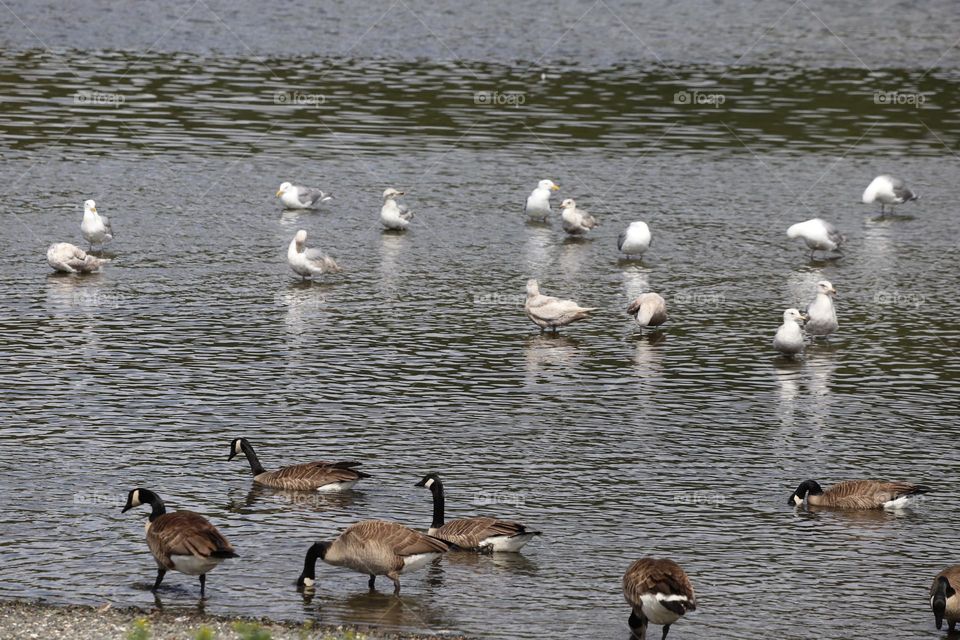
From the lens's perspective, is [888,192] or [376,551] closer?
[376,551]

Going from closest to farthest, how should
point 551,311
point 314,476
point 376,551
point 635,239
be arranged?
point 376,551, point 314,476, point 551,311, point 635,239

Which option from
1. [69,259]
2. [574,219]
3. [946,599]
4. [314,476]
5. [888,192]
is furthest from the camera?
[888,192]

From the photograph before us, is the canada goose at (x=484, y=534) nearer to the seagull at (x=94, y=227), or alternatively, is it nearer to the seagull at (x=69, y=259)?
the seagull at (x=69, y=259)

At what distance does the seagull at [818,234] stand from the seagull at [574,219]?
4.78 m

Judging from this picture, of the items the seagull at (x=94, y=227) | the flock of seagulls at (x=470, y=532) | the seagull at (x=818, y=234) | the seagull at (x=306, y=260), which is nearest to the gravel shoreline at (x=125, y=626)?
the flock of seagulls at (x=470, y=532)

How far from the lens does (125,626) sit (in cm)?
1587

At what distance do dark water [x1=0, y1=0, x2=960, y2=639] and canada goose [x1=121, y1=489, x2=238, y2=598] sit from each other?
0.45 meters

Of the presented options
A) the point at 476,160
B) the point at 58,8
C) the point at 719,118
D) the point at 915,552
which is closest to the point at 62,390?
the point at 915,552

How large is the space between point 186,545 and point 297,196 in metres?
21.8

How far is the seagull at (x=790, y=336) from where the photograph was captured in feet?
89.4

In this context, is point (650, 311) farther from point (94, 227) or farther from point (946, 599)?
point (94, 227)

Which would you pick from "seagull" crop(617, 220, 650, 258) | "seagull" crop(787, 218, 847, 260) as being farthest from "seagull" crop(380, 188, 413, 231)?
"seagull" crop(787, 218, 847, 260)

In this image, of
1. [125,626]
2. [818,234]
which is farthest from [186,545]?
[818,234]

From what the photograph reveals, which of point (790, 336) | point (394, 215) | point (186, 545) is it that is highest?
point (394, 215)
